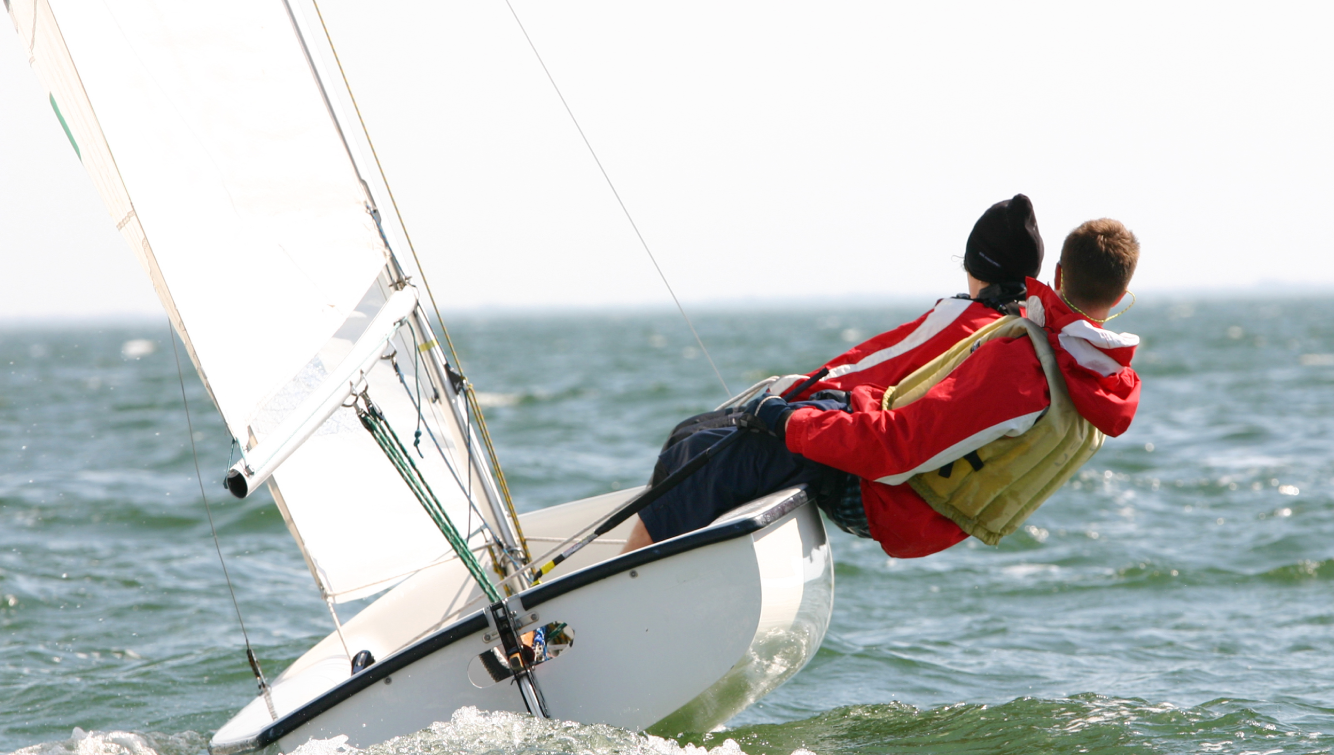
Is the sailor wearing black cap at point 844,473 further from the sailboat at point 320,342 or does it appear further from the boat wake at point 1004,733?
the boat wake at point 1004,733

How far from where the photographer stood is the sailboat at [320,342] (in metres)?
2.66

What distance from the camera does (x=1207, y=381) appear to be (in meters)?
18.4

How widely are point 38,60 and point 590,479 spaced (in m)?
6.93

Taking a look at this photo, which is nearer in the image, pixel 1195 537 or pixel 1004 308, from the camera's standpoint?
pixel 1004 308

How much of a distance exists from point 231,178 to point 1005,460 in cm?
206

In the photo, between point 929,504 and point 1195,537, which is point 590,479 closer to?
point 1195,537

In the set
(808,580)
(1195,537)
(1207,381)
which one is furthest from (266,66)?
(1207,381)

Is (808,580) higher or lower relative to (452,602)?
lower

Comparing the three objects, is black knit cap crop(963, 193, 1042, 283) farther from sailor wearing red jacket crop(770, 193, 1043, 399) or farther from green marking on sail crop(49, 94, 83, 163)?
green marking on sail crop(49, 94, 83, 163)

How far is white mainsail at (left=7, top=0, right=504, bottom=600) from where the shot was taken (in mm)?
2699

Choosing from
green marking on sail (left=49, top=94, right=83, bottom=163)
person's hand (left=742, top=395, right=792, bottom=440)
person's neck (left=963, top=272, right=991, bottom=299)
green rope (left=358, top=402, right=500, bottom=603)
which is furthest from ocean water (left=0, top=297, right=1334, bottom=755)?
green marking on sail (left=49, top=94, right=83, bottom=163)

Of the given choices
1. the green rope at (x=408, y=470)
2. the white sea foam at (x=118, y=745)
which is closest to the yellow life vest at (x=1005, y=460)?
the green rope at (x=408, y=470)

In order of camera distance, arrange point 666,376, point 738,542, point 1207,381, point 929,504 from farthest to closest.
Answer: point 666,376
point 1207,381
point 929,504
point 738,542

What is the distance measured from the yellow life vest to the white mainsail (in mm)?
1244
